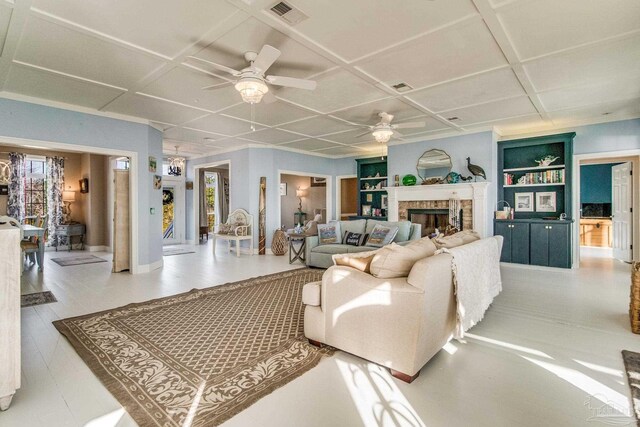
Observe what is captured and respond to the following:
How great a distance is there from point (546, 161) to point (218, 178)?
31.1 ft

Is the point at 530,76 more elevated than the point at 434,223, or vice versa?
the point at 530,76

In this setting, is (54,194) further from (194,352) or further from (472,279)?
(472,279)

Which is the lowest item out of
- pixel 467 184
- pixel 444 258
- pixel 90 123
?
pixel 444 258

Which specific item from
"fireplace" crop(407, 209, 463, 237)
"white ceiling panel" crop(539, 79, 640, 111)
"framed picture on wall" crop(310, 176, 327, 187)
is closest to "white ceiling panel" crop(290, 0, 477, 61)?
"white ceiling panel" crop(539, 79, 640, 111)

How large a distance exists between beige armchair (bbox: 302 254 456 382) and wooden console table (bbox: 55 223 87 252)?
884 cm

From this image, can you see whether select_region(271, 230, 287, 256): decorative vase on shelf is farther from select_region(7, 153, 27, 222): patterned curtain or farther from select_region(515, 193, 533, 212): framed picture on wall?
select_region(7, 153, 27, 222): patterned curtain

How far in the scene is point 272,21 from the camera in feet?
8.54

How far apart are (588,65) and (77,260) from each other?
9384 millimetres

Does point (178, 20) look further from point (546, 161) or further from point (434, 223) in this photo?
point (546, 161)

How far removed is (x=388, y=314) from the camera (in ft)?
7.04

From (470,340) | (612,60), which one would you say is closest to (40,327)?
(470,340)

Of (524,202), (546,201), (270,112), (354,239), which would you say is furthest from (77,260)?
(546,201)

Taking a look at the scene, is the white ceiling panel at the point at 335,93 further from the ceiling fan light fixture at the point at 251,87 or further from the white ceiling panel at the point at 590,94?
the white ceiling panel at the point at 590,94

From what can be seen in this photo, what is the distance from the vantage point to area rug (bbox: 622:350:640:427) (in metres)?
1.87
